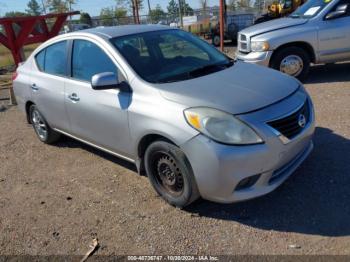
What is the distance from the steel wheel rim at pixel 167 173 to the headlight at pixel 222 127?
1.54ft

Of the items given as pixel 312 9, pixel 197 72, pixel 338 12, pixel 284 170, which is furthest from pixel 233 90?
pixel 312 9

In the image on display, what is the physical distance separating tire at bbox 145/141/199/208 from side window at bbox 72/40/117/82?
3.37ft

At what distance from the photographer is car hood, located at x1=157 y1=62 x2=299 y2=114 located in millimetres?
3273

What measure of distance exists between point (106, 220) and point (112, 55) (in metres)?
1.71

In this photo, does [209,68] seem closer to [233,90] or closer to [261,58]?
[233,90]

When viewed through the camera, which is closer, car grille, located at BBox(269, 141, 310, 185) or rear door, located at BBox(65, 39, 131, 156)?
car grille, located at BBox(269, 141, 310, 185)

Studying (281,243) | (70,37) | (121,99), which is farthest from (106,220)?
(70,37)

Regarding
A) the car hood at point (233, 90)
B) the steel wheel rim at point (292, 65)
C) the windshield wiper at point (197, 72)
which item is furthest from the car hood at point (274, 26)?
the car hood at point (233, 90)

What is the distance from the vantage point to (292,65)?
783 cm

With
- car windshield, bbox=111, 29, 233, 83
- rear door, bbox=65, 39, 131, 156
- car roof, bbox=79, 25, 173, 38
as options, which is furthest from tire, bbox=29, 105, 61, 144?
car windshield, bbox=111, 29, 233, 83

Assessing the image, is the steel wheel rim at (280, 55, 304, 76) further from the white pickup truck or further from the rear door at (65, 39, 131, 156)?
the rear door at (65, 39, 131, 156)

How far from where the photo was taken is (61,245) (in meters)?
3.40

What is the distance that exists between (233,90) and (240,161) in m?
0.75

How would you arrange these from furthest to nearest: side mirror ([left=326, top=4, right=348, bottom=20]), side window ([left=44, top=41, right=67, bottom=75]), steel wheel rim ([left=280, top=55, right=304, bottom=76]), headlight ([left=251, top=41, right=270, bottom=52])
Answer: steel wheel rim ([left=280, top=55, right=304, bottom=76]), headlight ([left=251, top=41, right=270, bottom=52]), side mirror ([left=326, top=4, right=348, bottom=20]), side window ([left=44, top=41, right=67, bottom=75])
